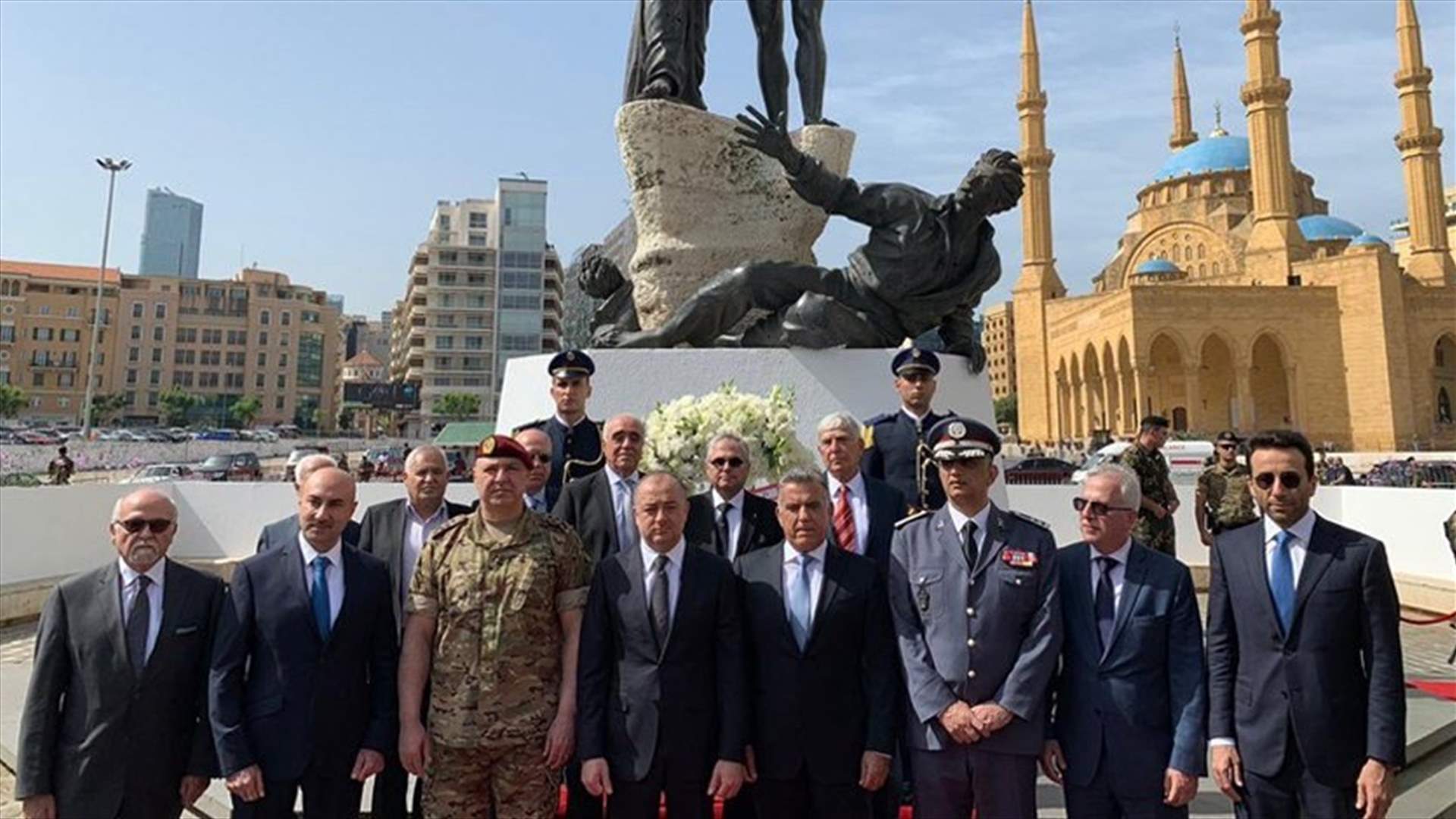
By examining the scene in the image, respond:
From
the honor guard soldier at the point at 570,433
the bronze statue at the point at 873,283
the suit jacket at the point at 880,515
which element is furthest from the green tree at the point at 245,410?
the suit jacket at the point at 880,515

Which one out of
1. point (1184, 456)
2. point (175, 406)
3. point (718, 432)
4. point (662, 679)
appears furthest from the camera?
point (175, 406)

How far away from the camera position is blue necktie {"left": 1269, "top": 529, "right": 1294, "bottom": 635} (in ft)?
8.18

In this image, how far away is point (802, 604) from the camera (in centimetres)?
274

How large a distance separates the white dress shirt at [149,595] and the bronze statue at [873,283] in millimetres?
3876

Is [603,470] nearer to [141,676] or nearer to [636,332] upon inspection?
[141,676]

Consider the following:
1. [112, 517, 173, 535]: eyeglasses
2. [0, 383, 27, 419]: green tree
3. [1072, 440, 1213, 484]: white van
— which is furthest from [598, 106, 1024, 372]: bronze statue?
[0, 383, 27, 419]: green tree

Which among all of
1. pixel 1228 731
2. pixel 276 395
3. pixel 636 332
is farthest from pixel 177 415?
pixel 1228 731

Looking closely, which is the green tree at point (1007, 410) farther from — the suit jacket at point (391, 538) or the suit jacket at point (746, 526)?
the suit jacket at point (391, 538)

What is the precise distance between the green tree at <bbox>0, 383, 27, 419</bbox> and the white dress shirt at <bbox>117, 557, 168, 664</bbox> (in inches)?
2892

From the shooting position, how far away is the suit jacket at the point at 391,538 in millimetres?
3258

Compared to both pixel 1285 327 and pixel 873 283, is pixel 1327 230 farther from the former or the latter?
pixel 873 283

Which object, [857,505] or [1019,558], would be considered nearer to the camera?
[1019,558]

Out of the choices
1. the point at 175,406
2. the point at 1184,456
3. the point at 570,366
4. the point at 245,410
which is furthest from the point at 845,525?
the point at 175,406

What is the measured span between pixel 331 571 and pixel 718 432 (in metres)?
1.70
